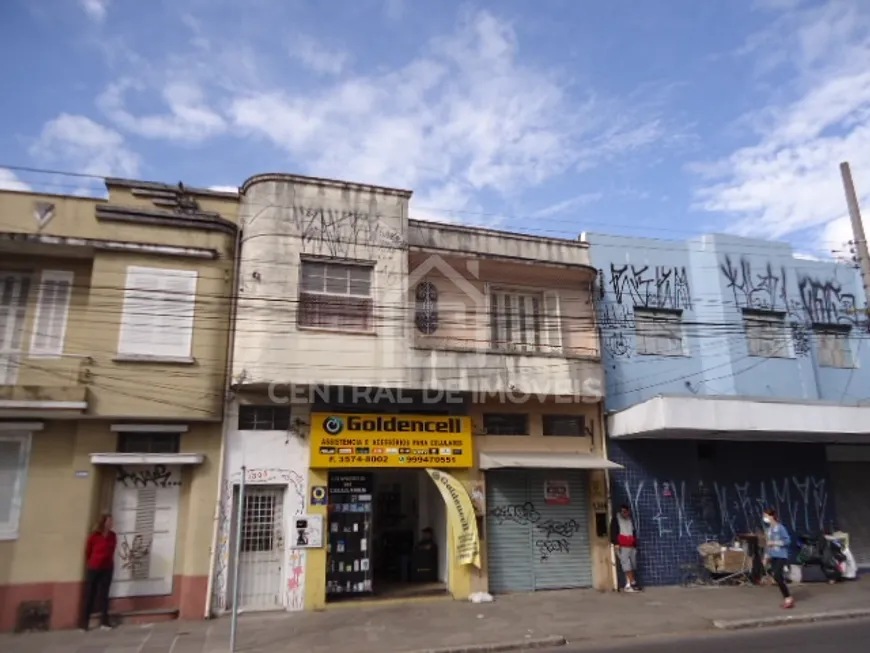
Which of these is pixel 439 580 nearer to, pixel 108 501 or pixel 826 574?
pixel 108 501

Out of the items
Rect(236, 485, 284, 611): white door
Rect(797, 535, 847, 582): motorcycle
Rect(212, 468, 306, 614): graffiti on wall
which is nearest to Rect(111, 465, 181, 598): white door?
Rect(212, 468, 306, 614): graffiti on wall

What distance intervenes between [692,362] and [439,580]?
774 cm

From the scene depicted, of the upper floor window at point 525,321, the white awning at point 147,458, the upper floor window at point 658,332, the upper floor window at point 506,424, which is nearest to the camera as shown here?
the white awning at point 147,458

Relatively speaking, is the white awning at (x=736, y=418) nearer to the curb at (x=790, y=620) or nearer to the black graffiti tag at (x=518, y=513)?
the black graffiti tag at (x=518, y=513)

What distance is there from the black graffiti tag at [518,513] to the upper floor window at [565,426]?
64.5 inches

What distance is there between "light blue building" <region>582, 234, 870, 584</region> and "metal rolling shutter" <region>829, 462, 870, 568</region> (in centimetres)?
3

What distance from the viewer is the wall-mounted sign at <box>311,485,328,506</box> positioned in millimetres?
11711

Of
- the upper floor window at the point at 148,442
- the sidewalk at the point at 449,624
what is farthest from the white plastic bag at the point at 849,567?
the upper floor window at the point at 148,442

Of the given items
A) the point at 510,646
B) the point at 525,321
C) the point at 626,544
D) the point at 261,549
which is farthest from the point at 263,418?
the point at 626,544

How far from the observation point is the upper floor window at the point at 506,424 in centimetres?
1329

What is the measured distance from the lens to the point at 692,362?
1483cm

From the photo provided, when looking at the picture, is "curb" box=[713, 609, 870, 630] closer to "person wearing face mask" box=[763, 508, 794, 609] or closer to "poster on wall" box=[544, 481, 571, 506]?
"person wearing face mask" box=[763, 508, 794, 609]

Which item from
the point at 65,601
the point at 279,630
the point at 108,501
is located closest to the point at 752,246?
the point at 279,630

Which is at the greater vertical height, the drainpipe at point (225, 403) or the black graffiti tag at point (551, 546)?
the drainpipe at point (225, 403)
